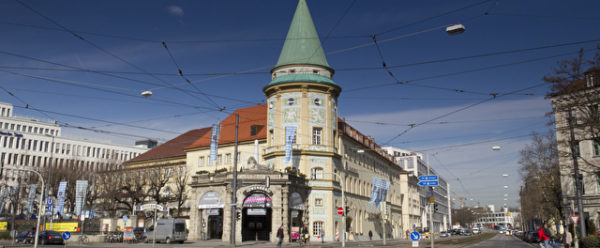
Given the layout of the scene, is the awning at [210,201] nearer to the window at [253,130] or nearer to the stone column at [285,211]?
the stone column at [285,211]

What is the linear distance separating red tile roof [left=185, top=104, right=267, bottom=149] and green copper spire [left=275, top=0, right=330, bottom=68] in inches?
358

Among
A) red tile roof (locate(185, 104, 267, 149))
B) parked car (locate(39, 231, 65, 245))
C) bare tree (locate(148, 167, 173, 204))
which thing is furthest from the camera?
bare tree (locate(148, 167, 173, 204))

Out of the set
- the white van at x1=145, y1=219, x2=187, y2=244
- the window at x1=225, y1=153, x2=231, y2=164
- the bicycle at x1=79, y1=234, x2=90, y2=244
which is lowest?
the bicycle at x1=79, y1=234, x2=90, y2=244

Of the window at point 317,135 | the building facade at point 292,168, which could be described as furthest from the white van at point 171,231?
the window at point 317,135

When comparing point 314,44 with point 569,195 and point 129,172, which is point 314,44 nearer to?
point 569,195

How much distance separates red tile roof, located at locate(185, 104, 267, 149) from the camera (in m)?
58.7

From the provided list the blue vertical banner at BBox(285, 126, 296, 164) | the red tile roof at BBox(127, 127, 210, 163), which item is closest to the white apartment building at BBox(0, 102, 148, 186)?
the red tile roof at BBox(127, 127, 210, 163)

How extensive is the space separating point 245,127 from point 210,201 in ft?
53.3

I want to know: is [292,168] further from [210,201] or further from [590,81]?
[590,81]

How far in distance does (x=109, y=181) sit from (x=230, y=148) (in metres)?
22.2

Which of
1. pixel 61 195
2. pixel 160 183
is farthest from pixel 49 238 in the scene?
pixel 160 183

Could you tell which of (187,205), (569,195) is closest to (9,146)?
(187,205)

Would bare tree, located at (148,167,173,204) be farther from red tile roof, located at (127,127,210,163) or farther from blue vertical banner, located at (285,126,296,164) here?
blue vertical banner, located at (285,126,296,164)

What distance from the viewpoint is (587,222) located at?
42125mm
